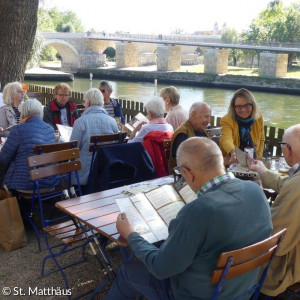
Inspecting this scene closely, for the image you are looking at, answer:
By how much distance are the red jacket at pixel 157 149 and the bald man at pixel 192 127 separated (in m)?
0.11

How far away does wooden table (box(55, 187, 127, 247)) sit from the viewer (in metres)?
Answer: 2.02

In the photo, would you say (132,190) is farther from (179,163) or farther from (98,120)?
(98,120)

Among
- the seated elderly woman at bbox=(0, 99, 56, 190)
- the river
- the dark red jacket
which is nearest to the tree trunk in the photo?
the dark red jacket

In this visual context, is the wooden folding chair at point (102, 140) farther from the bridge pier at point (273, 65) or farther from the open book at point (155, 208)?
the bridge pier at point (273, 65)

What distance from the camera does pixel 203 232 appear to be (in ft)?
4.87

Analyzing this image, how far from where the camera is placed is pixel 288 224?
6.41ft

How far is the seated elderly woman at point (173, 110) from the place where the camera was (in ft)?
14.8

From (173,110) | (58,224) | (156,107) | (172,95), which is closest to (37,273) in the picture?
(58,224)

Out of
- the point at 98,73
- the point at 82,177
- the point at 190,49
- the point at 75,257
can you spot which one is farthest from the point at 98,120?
the point at 190,49

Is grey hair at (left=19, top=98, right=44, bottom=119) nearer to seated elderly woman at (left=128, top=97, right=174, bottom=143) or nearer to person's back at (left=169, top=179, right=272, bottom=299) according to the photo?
seated elderly woman at (left=128, top=97, right=174, bottom=143)

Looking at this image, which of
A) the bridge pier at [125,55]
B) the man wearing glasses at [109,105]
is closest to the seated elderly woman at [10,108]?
the man wearing glasses at [109,105]

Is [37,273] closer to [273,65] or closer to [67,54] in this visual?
[273,65]

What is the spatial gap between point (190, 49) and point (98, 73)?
21.9 meters

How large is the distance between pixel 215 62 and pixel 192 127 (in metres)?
30.7
